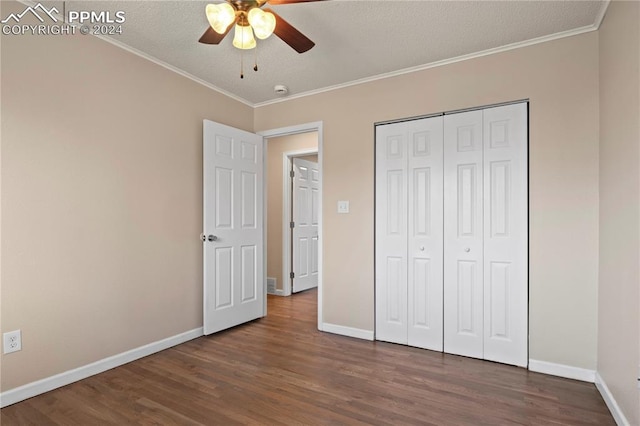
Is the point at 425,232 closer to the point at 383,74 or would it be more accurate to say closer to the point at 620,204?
the point at 620,204

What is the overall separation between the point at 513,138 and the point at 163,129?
9.44 feet

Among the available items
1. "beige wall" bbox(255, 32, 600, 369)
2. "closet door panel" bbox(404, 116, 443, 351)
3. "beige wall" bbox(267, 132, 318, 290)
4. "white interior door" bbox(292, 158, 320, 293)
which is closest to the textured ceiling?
"beige wall" bbox(255, 32, 600, 369)

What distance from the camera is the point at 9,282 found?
211 centimetres

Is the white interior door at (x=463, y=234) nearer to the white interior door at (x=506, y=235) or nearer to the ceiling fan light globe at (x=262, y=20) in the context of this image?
the white interior door at (x=506, y=235)

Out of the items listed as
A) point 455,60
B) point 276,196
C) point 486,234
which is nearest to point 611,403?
point 486,234

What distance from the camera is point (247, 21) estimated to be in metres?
2.03

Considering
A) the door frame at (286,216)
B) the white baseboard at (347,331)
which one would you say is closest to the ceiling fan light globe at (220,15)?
the white baseboard at (347,331)

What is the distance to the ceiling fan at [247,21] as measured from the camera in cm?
184

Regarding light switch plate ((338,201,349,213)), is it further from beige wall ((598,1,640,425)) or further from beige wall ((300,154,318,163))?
beige wall ((300,154,318,163))

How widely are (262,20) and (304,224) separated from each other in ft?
12.6

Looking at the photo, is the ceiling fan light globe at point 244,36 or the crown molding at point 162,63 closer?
the ceiling fan light globe at point 244,36

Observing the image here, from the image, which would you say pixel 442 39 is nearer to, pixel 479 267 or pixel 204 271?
pixel 479 267

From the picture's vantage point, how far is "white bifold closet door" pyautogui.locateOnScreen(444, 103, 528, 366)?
268cm

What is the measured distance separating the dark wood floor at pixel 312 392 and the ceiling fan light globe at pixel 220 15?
2176 mm
